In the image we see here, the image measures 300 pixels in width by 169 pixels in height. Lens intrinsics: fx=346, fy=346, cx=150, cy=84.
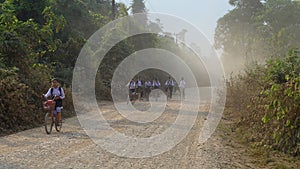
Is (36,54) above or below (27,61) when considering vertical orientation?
above

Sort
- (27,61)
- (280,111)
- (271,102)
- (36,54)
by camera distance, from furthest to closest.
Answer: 1. (36,54)
2. (27,61)
3. (271,102)
4. (280,111)

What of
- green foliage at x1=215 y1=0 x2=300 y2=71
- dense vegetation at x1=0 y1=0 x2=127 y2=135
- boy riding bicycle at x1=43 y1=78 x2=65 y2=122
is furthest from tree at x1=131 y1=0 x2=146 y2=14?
boy riding bicycle at x1=43 y1=78 x2=65 y2=122

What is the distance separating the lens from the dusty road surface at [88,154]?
23.9 ft

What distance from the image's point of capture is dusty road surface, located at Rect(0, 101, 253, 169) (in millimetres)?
7281

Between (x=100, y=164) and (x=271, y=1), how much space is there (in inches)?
1859

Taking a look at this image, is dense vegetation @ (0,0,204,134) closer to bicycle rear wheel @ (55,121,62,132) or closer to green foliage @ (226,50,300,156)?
bicycle rear wheel @ (55,121,62,132)

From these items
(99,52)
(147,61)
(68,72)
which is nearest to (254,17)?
(147,61)

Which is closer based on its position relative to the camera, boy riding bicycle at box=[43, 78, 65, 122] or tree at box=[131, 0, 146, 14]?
boy riding bicycle at box=[43, 78, 65, 122]

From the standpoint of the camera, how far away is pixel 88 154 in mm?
8070

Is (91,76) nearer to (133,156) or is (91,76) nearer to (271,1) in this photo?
(133,156)

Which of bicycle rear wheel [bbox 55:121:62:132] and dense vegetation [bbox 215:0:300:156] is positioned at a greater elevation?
dense vegetation [bbox 215:0:300:156]

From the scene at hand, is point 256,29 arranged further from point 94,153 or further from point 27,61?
point 94,153

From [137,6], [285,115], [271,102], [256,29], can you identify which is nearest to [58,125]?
[271,102]

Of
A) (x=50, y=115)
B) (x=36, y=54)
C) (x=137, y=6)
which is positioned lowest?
(x=50, y=115)
